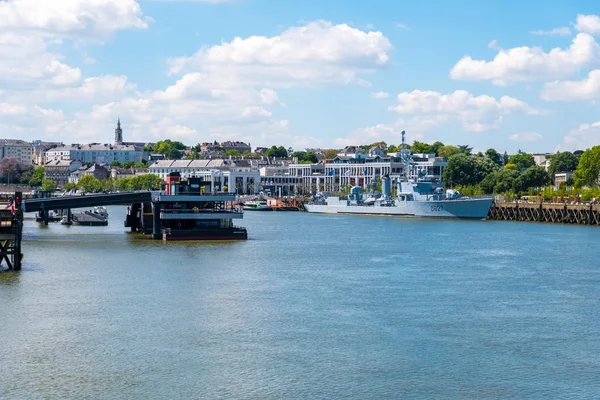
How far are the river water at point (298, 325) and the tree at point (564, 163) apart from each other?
4671 inches

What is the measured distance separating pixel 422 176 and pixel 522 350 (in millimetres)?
101069

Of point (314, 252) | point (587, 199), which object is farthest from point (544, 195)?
point (314, 252)

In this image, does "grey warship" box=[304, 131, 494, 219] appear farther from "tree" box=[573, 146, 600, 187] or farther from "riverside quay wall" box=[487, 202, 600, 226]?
"tree" box=[573, 146, 600, 187]

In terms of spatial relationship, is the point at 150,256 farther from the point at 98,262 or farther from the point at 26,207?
the point at 26,207

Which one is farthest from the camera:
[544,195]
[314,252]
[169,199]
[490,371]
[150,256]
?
[544,195]

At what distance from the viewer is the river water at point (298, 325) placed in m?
28.3

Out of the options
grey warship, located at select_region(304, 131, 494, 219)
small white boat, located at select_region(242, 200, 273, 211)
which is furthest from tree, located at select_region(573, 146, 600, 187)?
small white boat, located at select_region(242, 200, 273, 211)

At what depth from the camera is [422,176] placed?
436 ft

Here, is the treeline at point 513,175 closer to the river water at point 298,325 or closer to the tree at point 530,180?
the tree at point 530,180

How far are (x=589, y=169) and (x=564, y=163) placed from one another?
50.5 m

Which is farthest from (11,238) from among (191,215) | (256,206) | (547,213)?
(256,206)

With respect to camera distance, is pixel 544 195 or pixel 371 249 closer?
pixel 371 249

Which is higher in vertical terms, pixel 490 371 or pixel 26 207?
pixel 26 207

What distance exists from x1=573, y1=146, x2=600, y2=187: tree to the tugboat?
222ft
